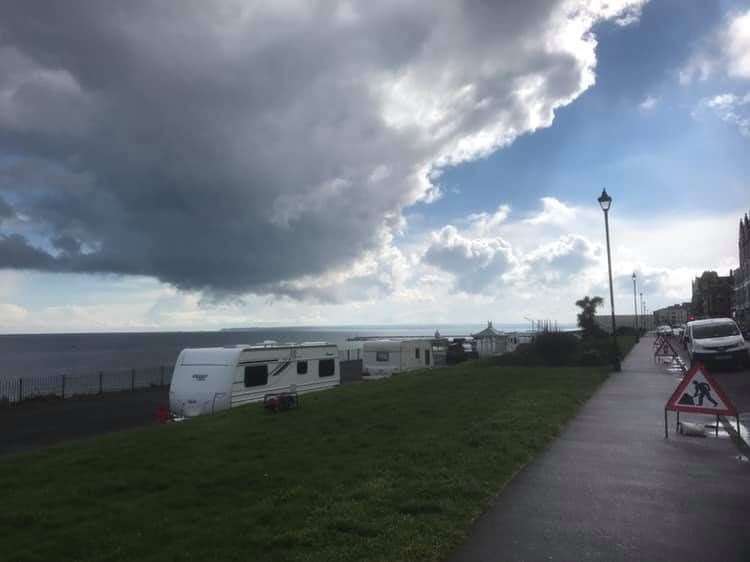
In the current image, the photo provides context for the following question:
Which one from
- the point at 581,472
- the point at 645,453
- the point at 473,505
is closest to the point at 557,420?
the point at 645,453

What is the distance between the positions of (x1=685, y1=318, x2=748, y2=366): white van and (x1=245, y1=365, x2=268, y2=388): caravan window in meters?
16.7

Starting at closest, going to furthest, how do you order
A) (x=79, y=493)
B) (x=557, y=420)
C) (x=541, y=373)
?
(x=79, y=493), (x=557, y=420), (x=541, y=373)

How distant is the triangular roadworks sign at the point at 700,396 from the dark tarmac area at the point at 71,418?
55.5 ft

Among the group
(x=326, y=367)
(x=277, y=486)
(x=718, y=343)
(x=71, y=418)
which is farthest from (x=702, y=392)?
(x=71, y=418)

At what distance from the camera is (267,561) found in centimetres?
493

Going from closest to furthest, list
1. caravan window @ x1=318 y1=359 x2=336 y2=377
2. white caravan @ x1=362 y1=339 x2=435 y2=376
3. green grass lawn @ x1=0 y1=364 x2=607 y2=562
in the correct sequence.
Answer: green grass lawn @ x1=0 y1=364 x2=607 y2=562
caravan window @ x1=318 y1=359 x2=336 y2=377
white caravan @ x1=362 y1=339 x2=435 y2=376

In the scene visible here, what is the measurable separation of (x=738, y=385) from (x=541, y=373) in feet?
25.1

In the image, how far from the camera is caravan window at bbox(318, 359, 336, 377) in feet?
77.1

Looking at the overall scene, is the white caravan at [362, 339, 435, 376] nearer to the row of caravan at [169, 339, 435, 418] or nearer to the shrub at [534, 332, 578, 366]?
the row of caravan at [169, 339, 435, 418]

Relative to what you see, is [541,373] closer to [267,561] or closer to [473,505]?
[473,505]

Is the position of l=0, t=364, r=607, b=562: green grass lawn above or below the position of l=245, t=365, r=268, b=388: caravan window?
below

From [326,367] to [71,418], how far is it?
10414 millimetres

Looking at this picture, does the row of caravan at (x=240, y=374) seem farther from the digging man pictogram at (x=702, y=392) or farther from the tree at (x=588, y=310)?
the tree at (x=588, y=310)

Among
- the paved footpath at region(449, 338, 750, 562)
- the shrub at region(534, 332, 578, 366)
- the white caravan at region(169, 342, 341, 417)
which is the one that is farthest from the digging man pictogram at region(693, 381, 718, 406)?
the shrub at region(534, 332, 578, 366)
